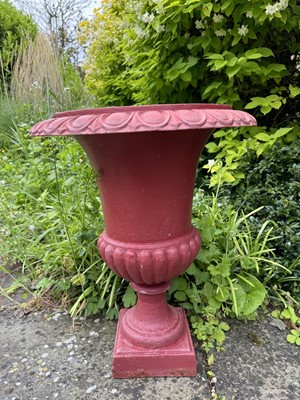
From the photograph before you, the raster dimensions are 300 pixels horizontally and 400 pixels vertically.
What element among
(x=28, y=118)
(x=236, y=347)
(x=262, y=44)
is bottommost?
(x=236, y=347)

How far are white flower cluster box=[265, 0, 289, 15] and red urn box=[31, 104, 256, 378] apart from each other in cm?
112

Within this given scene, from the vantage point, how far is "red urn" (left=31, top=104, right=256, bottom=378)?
0.83 m

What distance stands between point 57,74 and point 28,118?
0.65 metres

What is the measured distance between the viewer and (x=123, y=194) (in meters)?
1.07

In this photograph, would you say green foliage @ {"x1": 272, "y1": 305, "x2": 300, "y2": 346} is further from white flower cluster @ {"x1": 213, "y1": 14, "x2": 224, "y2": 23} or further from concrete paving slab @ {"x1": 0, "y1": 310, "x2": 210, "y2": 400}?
white flower cluster @ {"x1": 213, "y1": 14, "x2": 224, "y2": 23}

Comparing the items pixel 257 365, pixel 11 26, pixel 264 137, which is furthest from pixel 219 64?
pixel 11 26

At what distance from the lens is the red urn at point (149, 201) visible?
0.83 metres

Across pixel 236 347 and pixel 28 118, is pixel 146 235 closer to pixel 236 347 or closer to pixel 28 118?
pixel 236 347

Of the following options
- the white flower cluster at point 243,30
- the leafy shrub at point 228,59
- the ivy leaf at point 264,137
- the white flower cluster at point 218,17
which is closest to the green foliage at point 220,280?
the leafy shrub at point 228,59

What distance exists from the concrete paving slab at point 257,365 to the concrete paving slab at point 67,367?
0.33 ft

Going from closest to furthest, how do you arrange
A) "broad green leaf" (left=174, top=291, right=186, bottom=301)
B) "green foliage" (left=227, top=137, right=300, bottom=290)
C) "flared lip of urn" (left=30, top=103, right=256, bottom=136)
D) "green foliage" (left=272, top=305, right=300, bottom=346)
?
1. "flared lip of urn" (left=30, top=103, right=256, bottom=136)
2. "green foliage" (left=272, top=305, right=300, bottom=346)
3. "broad green leaf" (left=174, top=291, right=186, bottom=301)
4. "green foliage" (left=227, top=137, right=300, bottom=290)

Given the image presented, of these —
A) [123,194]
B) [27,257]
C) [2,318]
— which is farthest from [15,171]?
[123,194]

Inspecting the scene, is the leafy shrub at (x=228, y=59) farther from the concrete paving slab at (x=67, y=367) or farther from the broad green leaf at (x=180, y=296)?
the concrete paving slab at (x=67, y=367)

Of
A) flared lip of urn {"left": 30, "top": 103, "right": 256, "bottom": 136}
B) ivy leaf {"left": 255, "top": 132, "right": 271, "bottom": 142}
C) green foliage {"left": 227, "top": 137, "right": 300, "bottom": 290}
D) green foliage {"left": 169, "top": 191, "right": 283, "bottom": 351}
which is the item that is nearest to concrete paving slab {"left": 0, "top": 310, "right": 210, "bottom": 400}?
green foliage {"left": 169, "top": 191, "right": 283, "bottom": 351}
